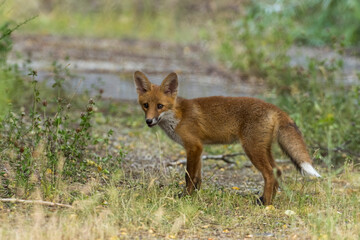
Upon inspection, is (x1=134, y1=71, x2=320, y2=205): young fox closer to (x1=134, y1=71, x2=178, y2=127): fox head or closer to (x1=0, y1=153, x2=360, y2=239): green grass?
(x1=134, y1=71, x2=178, y2=127): fox head

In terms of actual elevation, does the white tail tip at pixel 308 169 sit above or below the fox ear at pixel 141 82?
below

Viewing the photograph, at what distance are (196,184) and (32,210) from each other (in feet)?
5.36

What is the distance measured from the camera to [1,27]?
5.47 meters

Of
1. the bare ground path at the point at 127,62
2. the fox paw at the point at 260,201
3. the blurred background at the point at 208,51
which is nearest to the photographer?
the fox paw at the point at 260,201

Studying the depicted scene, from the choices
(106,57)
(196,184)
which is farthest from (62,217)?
(106,57)

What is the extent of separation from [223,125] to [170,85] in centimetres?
67

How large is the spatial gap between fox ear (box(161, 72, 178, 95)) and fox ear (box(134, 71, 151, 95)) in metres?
0.15

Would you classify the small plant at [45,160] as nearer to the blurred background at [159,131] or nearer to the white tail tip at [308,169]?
the blurred background at [159,131]

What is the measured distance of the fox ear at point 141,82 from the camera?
209 inches

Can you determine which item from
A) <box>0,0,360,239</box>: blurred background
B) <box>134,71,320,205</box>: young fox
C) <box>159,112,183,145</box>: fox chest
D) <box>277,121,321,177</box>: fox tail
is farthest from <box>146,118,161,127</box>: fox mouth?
<box>277,121,321,177</box>: fox tail

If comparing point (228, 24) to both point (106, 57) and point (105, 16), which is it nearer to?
point (106, 57)

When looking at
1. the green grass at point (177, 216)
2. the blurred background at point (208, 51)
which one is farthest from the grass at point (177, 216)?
the blurred background at point (208, 51)

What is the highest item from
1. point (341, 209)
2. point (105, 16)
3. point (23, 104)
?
point (105, 16)

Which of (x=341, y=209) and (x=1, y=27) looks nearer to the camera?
(x=341, y=209)
